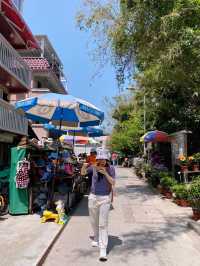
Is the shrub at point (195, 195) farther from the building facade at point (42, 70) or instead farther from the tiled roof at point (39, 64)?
the tiled roof at point (39, 64)

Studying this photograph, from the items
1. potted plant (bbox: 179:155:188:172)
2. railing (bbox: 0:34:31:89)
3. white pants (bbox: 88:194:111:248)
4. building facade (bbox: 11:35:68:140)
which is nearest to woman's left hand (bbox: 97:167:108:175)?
white pants (bbox: 88:194:111:248)

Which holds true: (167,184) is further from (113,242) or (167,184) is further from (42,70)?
(42,70)

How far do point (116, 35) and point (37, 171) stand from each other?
6.32 meters

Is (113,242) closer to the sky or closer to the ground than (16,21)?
closer to the ground

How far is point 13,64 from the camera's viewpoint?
17812mm

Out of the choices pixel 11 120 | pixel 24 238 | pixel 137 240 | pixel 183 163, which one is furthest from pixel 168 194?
pixel 24 238

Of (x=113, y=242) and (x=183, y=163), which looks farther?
(x=183, y=163)

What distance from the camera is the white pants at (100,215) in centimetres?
Result: 796

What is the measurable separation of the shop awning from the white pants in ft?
36.6

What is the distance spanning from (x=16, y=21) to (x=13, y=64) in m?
2.06

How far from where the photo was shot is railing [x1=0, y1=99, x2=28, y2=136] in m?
15.6

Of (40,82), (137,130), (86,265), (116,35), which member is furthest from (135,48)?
(137,130)

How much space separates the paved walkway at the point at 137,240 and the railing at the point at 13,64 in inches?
229

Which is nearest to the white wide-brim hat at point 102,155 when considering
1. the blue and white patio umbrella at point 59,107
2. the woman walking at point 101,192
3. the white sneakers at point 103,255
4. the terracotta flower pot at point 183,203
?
the woman walking at point 101,192
